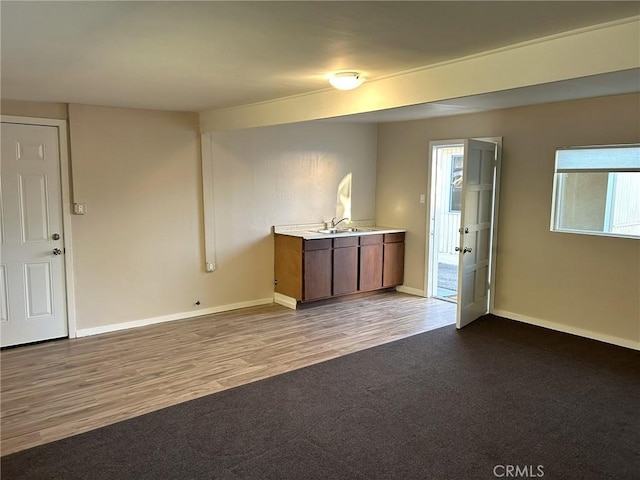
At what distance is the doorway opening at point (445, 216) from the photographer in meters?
6.17

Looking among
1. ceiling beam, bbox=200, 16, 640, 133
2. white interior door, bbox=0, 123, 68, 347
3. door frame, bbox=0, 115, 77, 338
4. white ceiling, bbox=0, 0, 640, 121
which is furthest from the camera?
door frame, bbox=0, 115, 77, 338

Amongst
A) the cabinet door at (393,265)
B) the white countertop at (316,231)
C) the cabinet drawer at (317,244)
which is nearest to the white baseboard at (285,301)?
the cabinet drawer at (317,244)

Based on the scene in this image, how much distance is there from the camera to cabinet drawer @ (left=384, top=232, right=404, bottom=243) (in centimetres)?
636

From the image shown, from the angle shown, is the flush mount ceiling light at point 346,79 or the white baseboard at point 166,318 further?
the white baseboard at point 166,318

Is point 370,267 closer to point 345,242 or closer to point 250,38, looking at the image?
point 345,242

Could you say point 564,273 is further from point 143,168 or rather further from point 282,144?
point 143,168

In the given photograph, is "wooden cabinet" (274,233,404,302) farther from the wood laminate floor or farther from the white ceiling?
the white ceiling

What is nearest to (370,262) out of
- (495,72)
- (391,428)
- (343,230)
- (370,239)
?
(370,239)

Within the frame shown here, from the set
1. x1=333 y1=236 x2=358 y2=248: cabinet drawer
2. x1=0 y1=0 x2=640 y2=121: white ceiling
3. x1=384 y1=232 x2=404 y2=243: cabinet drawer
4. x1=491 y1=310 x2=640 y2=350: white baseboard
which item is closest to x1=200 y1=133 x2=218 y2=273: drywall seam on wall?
x1=333 y1=236 x2=358 y2=248: cabinet drawer

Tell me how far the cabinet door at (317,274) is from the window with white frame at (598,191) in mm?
2536

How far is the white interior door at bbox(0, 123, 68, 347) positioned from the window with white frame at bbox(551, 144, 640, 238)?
5014 millimetres

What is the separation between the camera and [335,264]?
586 cm

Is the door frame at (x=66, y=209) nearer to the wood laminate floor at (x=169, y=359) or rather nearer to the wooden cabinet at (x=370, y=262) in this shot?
the wood laminate floor at (x=169, y=359)

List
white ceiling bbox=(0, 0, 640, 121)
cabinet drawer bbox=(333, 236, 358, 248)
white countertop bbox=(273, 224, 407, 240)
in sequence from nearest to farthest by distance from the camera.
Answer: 1. white ceiling bbox=(0, 0, 640, 121)
2. white countertop bbox=(273, 224, 407, 240)
3. cabinet drawer bbox=(333, 236, 358, 248)
